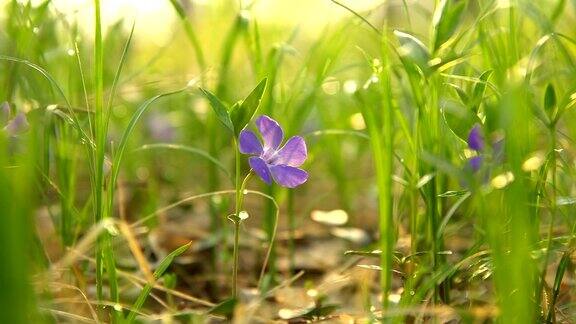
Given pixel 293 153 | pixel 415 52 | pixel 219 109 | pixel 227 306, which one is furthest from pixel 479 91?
pixel 227 306

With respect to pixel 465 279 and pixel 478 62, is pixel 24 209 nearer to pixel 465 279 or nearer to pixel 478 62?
pixel 465 279

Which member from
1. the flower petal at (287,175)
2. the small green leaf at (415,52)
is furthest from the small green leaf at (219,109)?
the small green leaf at (415,52)

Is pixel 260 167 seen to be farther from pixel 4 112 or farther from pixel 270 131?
pixel 4 112

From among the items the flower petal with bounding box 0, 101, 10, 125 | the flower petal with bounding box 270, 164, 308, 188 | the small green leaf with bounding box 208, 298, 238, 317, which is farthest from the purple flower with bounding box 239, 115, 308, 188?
the flower petal with bounding box 0, 101, 10, 125

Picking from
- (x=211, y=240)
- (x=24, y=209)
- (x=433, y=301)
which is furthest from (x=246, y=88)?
(x=24, y=209)

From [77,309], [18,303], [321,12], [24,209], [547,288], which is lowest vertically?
[77,309]

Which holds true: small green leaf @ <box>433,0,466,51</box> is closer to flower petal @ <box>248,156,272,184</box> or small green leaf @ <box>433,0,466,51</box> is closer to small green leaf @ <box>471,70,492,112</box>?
small green leaf @ <box>471,70,492,112</box>
